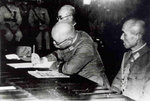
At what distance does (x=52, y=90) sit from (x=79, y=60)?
918 millimetres

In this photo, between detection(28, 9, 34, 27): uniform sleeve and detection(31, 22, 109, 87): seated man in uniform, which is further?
detection(28, 9, 34, 27): uniform sleeve

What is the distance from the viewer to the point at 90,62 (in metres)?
2.96

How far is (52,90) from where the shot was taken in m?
1.89

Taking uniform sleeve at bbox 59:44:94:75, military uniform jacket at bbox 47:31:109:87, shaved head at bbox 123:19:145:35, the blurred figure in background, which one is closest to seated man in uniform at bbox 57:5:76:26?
military uniform jacket at bbox 47:31:109:87

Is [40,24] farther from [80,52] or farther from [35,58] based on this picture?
[80,52]

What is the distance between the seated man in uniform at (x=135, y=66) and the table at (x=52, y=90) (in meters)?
0.50

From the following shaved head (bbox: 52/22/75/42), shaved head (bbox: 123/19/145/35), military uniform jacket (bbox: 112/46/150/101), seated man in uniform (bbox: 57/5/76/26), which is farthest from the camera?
seated man in uniform (bbox: 57/5/76/26)

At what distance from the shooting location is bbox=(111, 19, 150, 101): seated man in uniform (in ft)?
8.56

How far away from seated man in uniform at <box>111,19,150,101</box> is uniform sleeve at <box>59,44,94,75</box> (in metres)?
0.34

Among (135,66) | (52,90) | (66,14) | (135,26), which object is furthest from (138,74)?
(66,14)

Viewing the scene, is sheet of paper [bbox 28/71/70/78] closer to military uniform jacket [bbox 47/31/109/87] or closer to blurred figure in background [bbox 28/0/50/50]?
military uniform jacket [bbox 47/31/109/87]

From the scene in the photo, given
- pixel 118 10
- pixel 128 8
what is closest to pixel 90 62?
pixel 128 8

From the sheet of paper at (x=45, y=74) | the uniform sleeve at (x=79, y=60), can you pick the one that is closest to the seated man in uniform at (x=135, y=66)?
the uniform sleeve at (x=79, y=60)

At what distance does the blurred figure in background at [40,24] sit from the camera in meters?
7.41
